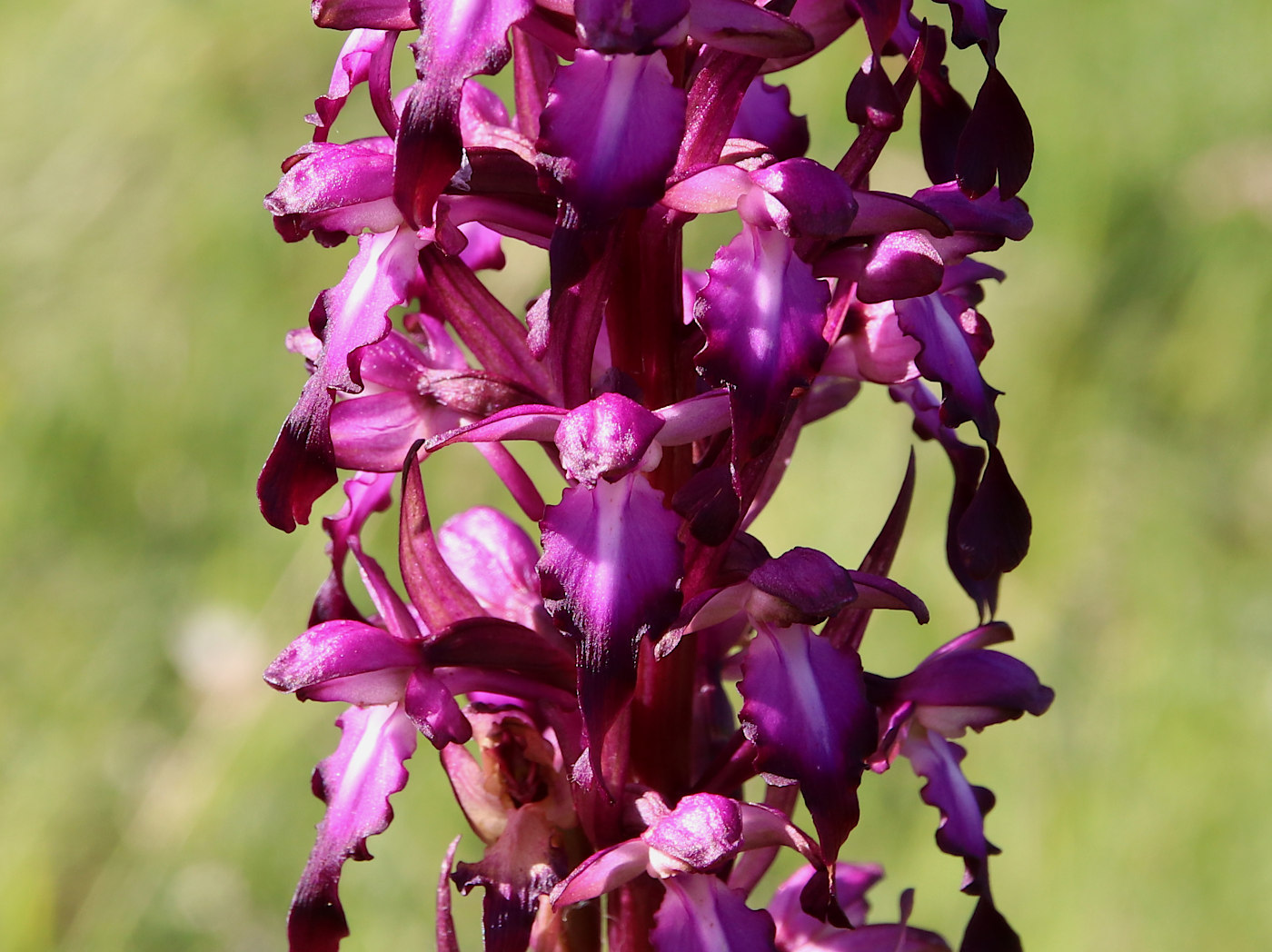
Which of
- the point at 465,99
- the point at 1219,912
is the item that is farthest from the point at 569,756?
the point at 1219,912

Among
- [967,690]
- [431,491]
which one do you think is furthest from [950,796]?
[431,491]

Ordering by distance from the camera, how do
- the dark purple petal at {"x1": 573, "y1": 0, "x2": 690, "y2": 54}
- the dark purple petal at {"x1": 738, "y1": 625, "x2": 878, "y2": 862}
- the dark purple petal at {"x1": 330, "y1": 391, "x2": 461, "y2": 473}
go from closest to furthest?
the dark purple petal at {"x1": 573, "y1": 0, "x2": 690, "y2": 54} < the dark purple petal at {"x1": 738, "y1": 625, "x2": 878, "y2": 862} < the dark purple petal at {"x1": 330, "y1": 391, "x2": 461, "y2": 473}

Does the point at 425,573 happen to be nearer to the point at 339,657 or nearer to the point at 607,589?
the point at 339,657

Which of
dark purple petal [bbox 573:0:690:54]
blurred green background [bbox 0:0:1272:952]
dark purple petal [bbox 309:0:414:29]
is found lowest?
blurred green background [bbox 0:0:1272:952]

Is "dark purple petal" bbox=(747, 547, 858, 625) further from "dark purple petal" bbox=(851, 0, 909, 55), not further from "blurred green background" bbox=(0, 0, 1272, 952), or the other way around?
"blurred green background" bbox=(0, 0, 1272, 952)

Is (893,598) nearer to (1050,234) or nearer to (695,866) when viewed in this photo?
(695,866)

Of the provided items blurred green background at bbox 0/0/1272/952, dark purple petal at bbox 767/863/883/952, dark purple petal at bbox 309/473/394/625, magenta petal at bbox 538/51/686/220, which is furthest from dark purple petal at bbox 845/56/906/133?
blurred green background at bbox 0/0/1272/952
